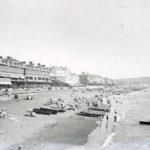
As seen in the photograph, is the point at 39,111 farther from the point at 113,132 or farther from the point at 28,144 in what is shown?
the point at 28,144

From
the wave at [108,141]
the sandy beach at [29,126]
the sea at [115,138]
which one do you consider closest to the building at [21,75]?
the sandy beach at [29,126]

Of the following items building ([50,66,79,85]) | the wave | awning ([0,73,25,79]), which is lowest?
the wave

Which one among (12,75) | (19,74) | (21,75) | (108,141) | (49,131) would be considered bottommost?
(108,141)

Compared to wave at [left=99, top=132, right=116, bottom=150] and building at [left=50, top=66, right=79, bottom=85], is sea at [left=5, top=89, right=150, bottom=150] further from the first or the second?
building at [left=50, top=66, right=79, bottom=85]

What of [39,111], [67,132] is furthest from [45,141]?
[39,111]

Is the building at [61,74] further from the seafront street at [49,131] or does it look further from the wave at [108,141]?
the wave at [108,141]

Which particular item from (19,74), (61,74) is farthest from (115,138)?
(61,74)

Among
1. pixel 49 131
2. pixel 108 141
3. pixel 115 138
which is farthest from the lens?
pixel 49 131

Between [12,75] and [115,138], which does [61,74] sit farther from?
[115,138]

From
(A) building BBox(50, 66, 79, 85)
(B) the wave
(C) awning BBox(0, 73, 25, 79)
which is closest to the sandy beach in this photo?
(B) the wave

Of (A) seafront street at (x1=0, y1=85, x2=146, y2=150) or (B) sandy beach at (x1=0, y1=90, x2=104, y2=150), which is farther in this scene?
(B) sandy beach at (x1=0, y1=90, x2=104, y2=150)

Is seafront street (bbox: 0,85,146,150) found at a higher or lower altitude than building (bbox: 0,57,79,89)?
lower

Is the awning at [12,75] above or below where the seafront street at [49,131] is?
above
